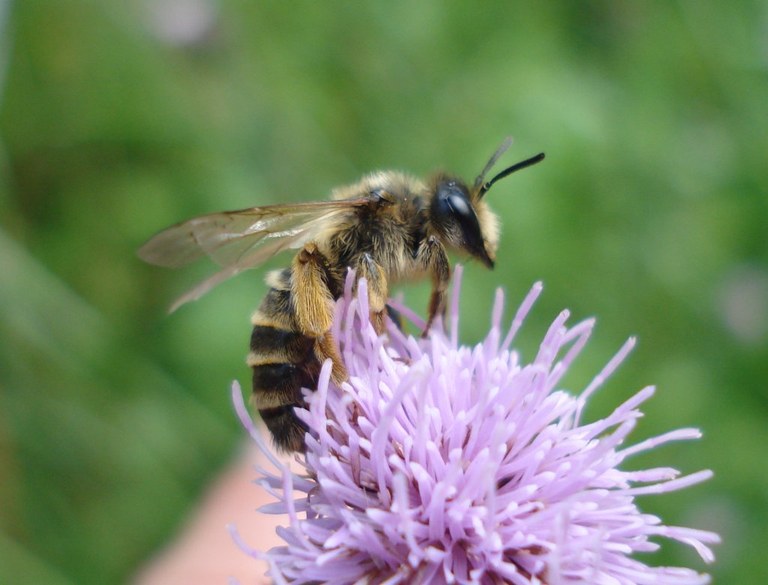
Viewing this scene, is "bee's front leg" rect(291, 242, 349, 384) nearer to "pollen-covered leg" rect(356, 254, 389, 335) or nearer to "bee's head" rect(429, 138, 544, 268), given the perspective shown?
"pollen-covered leg" rect(356, 254, 389, 335)

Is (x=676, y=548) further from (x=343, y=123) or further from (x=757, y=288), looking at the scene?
(x=343, y=123)

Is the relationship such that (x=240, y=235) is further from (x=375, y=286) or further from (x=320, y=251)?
(x=375, y=286)

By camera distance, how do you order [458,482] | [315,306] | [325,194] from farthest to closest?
[325,194], [315,306], [458,482]

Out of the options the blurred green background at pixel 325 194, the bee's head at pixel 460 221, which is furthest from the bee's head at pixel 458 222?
the blurred green background at pixel 325 194

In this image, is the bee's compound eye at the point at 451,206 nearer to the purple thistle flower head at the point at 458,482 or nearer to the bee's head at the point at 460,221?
the bee's head at the point at 460,221

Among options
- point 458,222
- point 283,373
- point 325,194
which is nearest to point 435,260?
point 458,222

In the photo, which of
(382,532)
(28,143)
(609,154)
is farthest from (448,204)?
(28,143)
